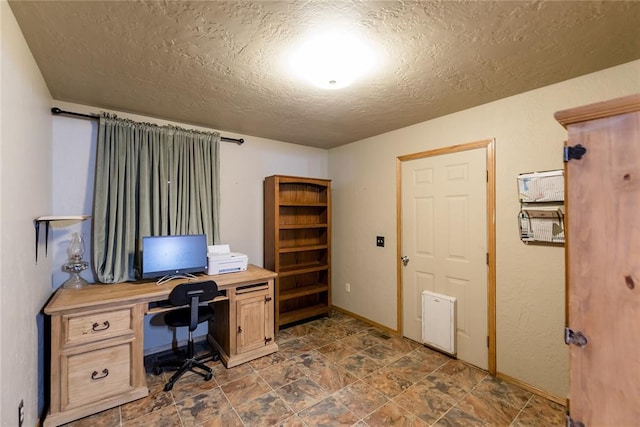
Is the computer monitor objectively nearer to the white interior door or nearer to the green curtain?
the green curtain

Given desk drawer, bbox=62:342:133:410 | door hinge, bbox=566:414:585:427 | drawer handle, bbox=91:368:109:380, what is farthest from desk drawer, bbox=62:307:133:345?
door hinge, bbox=566:414:585:427

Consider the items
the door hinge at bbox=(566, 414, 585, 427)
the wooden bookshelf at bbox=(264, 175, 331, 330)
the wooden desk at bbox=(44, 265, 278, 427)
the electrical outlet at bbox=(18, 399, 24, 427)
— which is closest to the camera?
the door hinge at bbox=(566, 414, 585, 427)

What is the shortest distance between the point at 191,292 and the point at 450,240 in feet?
8.10

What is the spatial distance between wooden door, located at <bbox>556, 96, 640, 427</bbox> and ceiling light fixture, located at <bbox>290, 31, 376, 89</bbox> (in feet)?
3.67

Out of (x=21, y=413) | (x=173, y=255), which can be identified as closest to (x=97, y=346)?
(x=21, y=413)

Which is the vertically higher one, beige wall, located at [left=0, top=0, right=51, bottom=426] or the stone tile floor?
beige wall, located at [left=0, top=0, right=51, bottom=426]

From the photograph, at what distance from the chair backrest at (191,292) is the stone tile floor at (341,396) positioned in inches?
28.7

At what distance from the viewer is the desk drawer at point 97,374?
196 centimetres

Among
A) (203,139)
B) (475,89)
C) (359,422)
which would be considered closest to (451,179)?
(475,89)

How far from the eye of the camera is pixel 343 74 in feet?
6.24

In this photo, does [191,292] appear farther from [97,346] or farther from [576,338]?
[576,338]

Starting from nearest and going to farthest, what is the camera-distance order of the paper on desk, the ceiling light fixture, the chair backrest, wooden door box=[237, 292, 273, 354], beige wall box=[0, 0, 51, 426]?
1. beige wall box=[0, 0, 51, 426]
2. the ceiling light fixture
3. the chair backrest
4. wooden door box=[237, 292, 273, 354]
5. the paper on desk

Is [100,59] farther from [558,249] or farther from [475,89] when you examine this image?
[558,249]

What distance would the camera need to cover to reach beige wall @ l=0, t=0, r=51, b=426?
1.28 m
